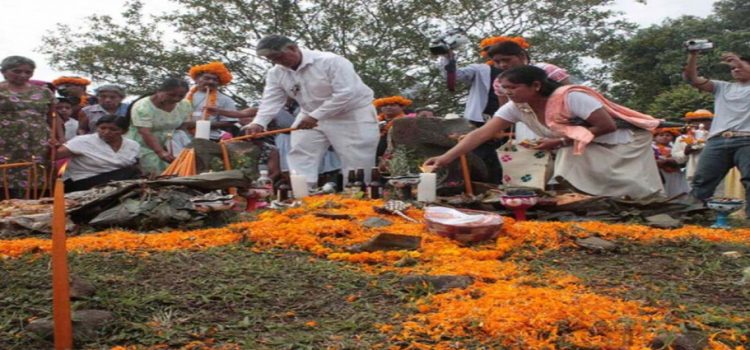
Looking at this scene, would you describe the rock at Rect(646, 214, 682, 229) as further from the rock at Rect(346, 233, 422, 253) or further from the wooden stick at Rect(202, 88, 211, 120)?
the wooden stick at Rect(202, 88, 211, 120)

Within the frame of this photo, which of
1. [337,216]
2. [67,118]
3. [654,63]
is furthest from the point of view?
[654,63]

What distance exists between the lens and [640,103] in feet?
54.4

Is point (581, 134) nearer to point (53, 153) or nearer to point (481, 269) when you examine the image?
point (481, 269)

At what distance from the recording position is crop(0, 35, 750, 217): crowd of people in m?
4.84

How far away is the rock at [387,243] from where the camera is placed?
3.23 metres

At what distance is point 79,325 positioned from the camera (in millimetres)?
2057

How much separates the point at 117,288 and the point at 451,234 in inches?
64.3

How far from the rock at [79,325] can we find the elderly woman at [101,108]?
5.25 m

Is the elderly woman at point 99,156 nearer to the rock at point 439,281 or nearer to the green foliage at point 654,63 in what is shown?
the rock at point 439,281

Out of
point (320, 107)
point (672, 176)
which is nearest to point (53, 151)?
point (320, 107)

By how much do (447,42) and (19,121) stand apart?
11.8ft

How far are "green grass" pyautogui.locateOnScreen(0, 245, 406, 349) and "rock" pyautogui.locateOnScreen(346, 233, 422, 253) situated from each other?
24cm

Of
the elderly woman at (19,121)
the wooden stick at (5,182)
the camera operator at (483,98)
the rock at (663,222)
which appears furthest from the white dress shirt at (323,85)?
the rock at (663,222)

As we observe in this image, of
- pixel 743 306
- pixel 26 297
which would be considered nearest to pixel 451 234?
pixel 743 306
